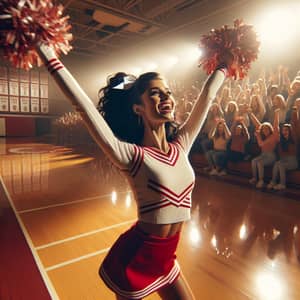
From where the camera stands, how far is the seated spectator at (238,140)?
15.3 ft

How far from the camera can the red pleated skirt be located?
87cm

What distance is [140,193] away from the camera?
879 mm

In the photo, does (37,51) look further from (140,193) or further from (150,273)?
(150,273)

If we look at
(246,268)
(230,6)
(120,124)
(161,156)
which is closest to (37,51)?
(120,124)

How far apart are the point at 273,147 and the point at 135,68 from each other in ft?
23.1

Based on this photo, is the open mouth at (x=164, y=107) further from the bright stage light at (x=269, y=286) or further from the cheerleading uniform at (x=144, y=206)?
the bright stage light at (x=269, y=286)

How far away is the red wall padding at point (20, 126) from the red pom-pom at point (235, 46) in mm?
12513

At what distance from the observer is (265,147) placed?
4.23 metres

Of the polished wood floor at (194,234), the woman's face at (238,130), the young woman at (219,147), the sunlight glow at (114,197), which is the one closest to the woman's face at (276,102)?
the woman's face at (238,130)

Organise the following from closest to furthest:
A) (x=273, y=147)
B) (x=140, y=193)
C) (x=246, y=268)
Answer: (x=140, y=193) → (x=246, y=268) → (x=273, y=147)

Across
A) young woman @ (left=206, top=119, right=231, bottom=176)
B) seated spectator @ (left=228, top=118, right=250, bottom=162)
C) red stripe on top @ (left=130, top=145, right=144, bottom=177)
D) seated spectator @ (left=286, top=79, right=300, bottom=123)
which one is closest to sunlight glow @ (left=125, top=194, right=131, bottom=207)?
young woman @ (left=206, top=119, right=231, bottom=176)

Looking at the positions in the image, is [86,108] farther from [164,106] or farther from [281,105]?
[281,105]

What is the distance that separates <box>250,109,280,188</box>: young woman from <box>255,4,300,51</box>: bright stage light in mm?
2132

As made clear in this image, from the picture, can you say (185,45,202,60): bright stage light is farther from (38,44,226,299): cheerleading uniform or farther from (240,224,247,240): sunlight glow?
(38,44,226,299): cheerleading uniform
